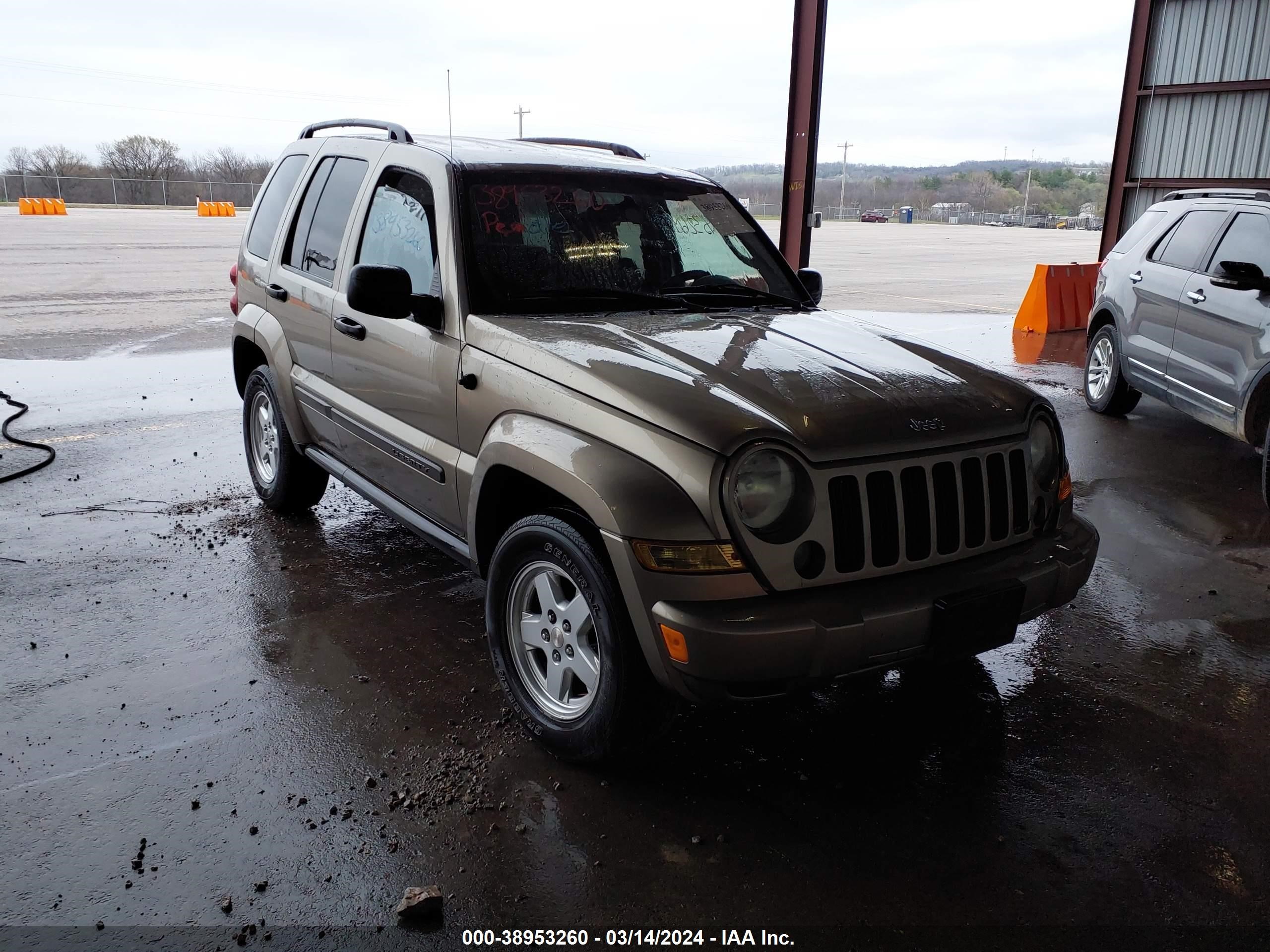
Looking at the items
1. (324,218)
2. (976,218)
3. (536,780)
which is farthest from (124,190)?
(976,218)

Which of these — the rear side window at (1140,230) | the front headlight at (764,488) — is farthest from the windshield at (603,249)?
the rear side window at (1140,230)

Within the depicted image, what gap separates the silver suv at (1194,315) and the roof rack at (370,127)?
16.6 feet

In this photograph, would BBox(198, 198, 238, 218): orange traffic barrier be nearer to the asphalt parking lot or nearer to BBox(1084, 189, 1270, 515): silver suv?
BBox(1084, 189, 1270, 515): silver suv

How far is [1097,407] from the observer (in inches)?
327

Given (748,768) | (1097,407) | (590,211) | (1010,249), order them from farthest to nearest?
(1010,249) < (1097,407) < (590,211) < (748,768)

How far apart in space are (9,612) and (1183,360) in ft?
23.3

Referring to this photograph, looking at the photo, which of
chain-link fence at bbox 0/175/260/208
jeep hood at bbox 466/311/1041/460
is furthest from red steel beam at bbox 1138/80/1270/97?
chain-link fence at bbox 0/175/260/208

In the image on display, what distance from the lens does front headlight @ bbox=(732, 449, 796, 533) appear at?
2.59 meters

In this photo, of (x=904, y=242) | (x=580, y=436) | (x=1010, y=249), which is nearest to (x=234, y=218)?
(x=904, y=242)

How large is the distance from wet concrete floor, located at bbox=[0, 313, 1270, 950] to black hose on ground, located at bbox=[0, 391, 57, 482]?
1211 mm

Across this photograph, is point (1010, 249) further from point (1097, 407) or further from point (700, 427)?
point (700, 427)

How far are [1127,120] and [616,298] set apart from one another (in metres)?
12.9

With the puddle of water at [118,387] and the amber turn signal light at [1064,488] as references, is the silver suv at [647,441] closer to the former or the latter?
the amber turn signal light at [1064,488]

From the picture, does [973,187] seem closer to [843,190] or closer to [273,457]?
[843,190]
